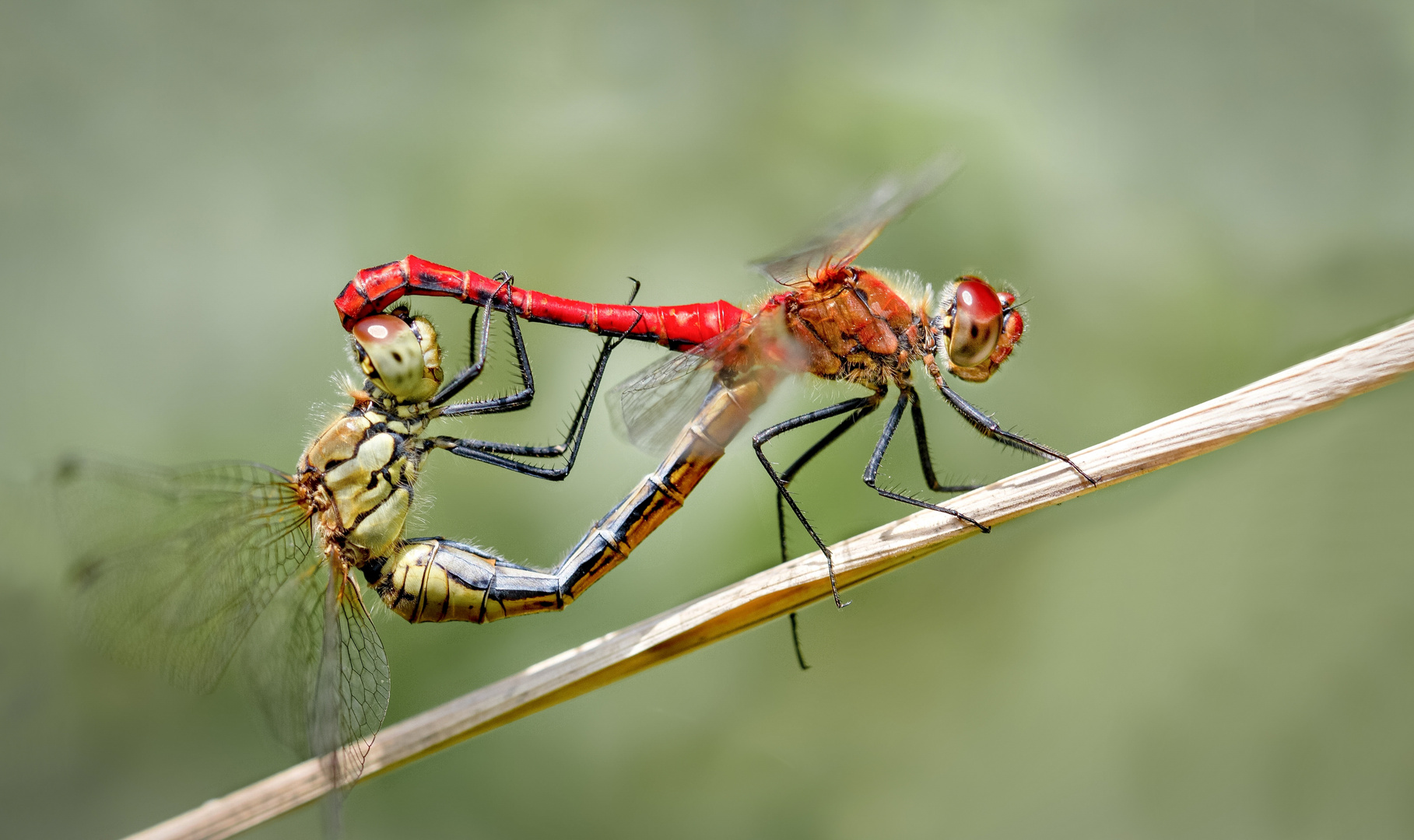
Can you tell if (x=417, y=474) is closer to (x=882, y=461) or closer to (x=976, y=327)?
(x=882, y=461)

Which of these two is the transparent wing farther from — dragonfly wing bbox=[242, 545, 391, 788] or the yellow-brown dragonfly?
dragonfly wing bbox=[242, 545, 391, 788]

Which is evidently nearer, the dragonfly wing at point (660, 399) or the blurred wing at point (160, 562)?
the blurred wing at point (160, 562)

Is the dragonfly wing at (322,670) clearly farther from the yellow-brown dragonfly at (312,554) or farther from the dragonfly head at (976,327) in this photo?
the dragonfly head at (976,327)

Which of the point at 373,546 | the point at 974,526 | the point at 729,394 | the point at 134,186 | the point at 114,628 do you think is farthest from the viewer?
the point at 134,186

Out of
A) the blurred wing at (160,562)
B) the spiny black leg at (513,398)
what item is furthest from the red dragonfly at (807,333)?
the blurred wing at (160,562)

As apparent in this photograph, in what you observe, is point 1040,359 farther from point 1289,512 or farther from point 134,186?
point 134,186

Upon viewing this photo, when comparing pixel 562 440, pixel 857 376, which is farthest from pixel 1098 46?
pixel 562 440

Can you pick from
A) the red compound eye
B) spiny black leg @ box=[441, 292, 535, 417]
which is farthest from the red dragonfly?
spiny black leg @ box=[441, 292, 535, 417]

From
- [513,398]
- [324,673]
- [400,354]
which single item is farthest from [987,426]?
[324,673]
